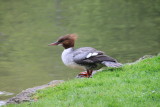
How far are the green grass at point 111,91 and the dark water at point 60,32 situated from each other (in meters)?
4.17

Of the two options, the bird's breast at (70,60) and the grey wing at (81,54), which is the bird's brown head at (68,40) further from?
the grey wing at (81,54)

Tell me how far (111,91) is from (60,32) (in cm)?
1586

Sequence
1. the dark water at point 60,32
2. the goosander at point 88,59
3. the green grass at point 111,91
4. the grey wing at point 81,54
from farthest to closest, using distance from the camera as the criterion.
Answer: the dark water at point 60,32 → the grey wing at point 81,54 → the goosander at point 88,59 → the green grass at point 111,91

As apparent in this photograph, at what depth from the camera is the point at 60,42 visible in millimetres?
10469

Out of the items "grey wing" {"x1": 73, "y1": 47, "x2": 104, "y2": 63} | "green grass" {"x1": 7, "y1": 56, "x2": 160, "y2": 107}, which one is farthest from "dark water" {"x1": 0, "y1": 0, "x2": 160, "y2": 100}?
"green grass" {"x1": 7, "y1": 56, "x2": 160, "y2": 107}

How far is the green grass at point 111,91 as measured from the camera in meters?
7.45

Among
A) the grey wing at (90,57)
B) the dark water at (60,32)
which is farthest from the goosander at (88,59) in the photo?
the dark water at (60,32)

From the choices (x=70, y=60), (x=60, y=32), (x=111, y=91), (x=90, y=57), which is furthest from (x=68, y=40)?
(x=60, y=32)

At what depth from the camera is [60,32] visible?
23672mm

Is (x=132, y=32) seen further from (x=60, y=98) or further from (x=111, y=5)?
(x=60, y=98)

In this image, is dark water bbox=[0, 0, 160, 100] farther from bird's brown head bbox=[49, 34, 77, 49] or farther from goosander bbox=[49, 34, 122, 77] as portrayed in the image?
goosander bbox=[49, 34, 122, 77]

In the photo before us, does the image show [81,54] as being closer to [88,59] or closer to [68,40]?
[88,59]

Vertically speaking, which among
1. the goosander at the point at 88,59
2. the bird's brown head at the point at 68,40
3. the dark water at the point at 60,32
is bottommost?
the goosander at the point at 88,59

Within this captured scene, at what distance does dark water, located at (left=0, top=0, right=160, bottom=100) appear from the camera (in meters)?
16.3
